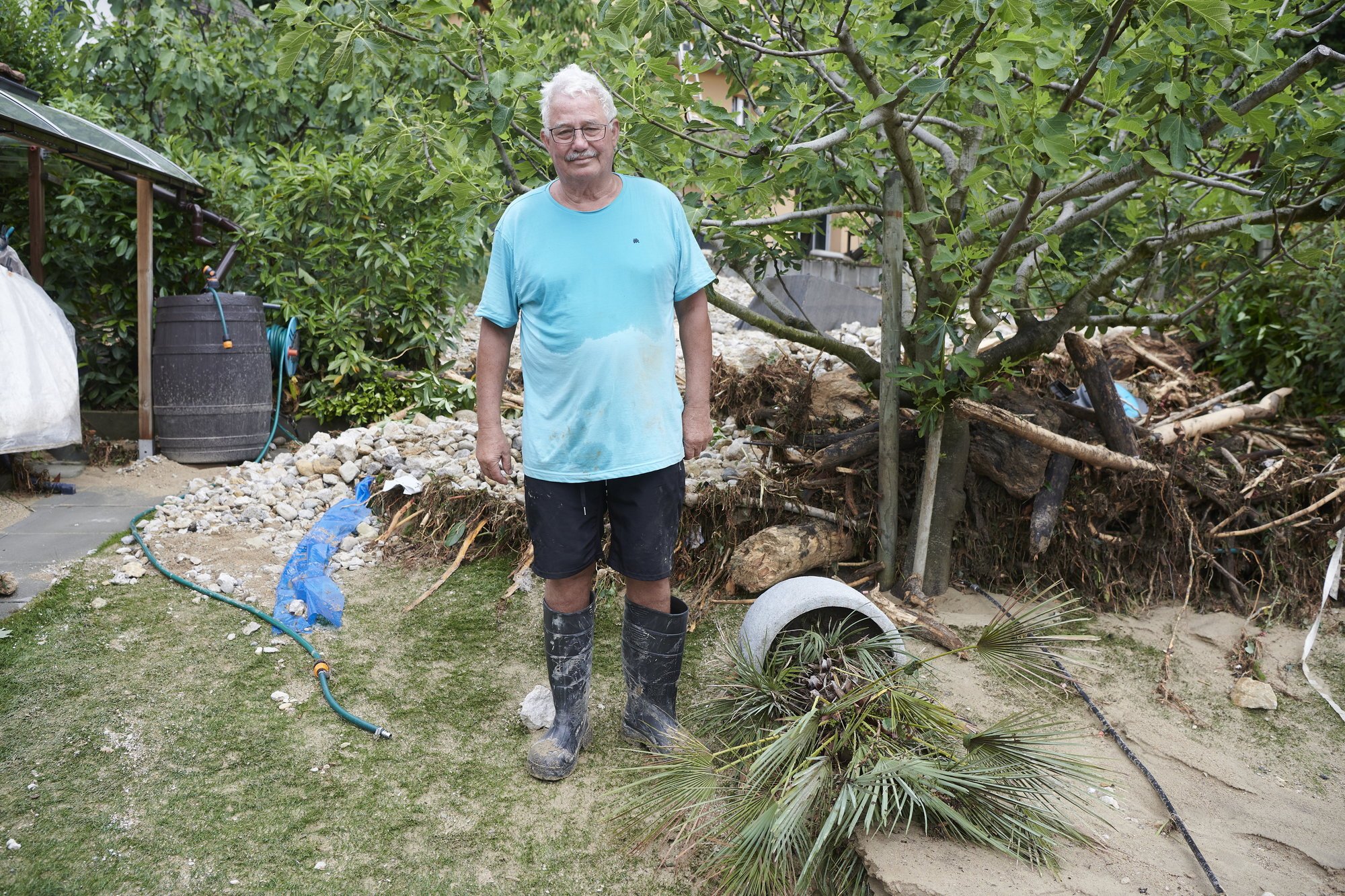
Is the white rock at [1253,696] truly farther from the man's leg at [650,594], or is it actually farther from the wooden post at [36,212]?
the wooden post at [36,212]

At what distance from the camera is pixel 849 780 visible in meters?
2.28

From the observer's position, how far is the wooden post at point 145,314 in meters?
5.68

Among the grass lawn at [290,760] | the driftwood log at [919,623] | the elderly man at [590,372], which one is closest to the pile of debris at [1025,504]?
the driftwood log at [919,623]

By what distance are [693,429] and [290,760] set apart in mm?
1554

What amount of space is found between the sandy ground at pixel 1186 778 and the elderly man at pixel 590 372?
2.88ft

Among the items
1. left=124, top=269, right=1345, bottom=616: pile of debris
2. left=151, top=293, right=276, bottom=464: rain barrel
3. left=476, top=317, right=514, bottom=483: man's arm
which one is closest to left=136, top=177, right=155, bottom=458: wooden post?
left=151, top=293, right=276, bottom=464: rain barrel

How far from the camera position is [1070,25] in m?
2.75

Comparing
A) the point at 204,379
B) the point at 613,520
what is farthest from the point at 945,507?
the point at 204,379

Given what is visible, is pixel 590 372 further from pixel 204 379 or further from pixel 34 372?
pixel 204 379

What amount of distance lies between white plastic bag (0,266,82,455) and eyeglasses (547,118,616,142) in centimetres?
357

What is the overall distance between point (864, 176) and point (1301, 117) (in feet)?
4.65

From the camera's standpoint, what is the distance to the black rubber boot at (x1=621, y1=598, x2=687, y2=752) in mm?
2828

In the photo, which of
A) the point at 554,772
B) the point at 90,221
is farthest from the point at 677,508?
the point at 90,221

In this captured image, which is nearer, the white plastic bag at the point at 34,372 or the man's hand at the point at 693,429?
the man's hand at the point at 693,429
